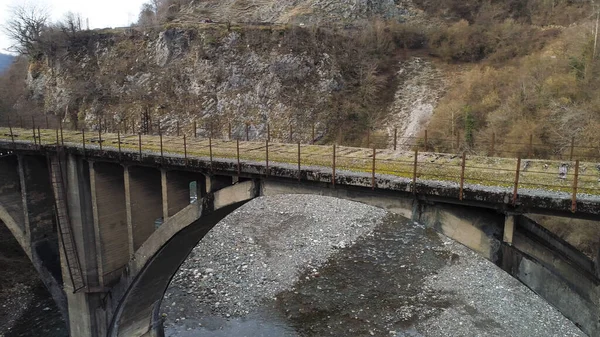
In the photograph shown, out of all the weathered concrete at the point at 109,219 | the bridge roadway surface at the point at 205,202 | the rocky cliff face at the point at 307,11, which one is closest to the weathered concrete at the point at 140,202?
the bridge roadway surface at the point at 205,202

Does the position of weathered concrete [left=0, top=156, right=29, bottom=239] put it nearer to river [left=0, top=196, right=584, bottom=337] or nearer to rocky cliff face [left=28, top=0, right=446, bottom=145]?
river [left=0, top=196, right=584, bottom=337]

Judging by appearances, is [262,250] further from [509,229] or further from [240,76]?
[240,76]

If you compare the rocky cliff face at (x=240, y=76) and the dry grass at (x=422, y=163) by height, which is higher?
A: the rocky cliff face at (x=240, y=76)

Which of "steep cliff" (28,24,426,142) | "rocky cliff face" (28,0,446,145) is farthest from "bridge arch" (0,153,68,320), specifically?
"steep cliff" (28,24,426,142)

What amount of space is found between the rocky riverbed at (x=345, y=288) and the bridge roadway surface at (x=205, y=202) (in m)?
3.62

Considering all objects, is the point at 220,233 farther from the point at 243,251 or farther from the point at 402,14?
the point at 402,14

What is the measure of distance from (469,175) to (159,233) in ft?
28.7

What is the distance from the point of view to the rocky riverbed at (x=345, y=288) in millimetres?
16203

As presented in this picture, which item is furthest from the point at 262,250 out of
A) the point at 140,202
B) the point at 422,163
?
the point at 422,163

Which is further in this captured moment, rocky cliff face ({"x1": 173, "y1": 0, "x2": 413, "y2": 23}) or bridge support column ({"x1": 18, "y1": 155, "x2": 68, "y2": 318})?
rocky cliff face ({"x1": 173, "y1": 0, "x2": 413, "y2": 23})

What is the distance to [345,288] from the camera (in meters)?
19.2

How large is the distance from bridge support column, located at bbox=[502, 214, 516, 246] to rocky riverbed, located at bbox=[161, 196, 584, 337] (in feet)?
32.4

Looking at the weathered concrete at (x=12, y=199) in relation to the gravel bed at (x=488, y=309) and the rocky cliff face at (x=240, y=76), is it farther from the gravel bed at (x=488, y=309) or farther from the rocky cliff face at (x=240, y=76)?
the rocky cliff face at (x=240, y=76)

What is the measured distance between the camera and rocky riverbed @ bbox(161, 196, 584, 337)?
16203mm
